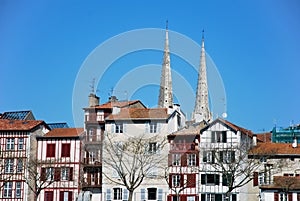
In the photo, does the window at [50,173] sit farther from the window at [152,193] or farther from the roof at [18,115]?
the window at [152,193]

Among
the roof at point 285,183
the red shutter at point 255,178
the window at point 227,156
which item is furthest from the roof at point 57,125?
the roof at point 285,183

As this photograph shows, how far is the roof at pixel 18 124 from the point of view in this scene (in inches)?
2790

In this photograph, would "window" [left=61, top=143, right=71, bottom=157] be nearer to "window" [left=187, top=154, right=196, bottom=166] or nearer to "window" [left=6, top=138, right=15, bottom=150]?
"window" [left=6, top=138, right=15, bottom=150]

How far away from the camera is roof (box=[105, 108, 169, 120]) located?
70.7 metres

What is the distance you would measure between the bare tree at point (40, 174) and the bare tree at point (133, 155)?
5.82m

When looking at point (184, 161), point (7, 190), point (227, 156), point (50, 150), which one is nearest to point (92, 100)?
point (50, 150)

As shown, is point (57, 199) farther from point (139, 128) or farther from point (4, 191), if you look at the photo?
point (139, 128)

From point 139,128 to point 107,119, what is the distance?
3.84 meters

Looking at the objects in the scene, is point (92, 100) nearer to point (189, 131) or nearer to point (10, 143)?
point (10, 143)

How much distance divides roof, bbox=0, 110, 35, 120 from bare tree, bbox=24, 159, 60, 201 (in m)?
9.27

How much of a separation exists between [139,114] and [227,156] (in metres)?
11.5

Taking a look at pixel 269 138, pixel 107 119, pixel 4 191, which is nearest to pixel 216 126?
pixel 107 119

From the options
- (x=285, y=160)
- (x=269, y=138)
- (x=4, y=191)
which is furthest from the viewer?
(x=269, y=138)

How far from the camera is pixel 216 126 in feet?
224
